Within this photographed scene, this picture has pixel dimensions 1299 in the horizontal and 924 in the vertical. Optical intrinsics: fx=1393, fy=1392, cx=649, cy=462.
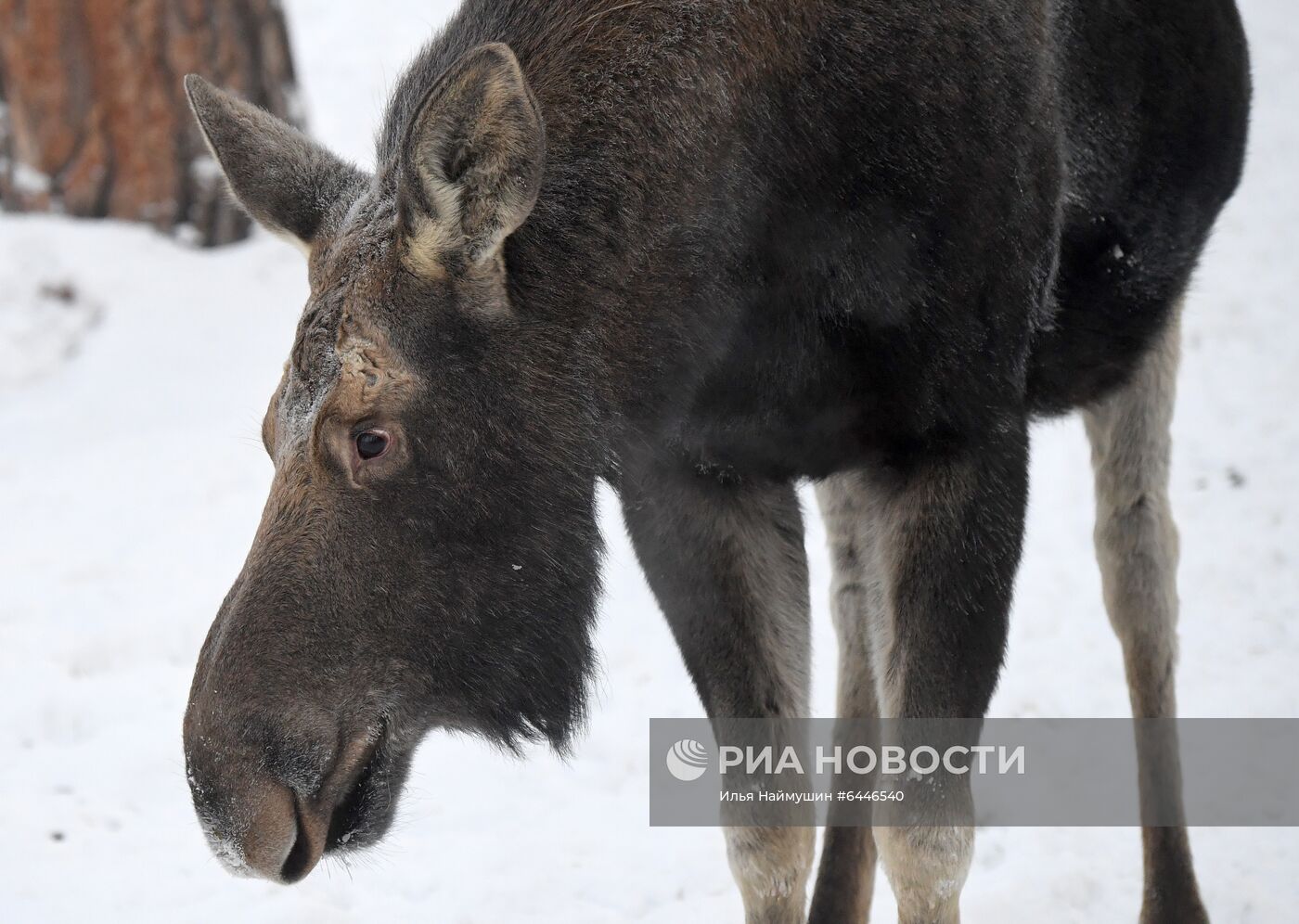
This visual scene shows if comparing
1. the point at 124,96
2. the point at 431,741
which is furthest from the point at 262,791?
the point at 124,96

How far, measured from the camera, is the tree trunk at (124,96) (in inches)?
292

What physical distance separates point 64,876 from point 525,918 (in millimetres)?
1371

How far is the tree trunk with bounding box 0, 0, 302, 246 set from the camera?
7.41m

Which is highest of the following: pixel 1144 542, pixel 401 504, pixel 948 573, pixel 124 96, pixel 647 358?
pixel 1144 542

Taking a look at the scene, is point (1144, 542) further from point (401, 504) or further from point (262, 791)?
point (262, 791)

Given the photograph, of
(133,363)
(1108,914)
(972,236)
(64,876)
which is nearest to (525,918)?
(64,876)

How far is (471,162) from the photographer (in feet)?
7.84

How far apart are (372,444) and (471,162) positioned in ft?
1.71

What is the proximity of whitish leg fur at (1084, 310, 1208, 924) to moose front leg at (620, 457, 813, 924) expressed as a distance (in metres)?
1.21

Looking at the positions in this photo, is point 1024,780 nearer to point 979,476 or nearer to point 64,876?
point 979,476

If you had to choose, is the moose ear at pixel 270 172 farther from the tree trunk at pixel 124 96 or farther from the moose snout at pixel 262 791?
the tree trunk at pixel 124 96

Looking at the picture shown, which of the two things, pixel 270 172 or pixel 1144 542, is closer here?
pixel 270 172

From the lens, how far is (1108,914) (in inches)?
156

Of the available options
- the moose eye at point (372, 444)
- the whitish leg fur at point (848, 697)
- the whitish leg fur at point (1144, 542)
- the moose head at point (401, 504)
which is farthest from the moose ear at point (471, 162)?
the whitish leg fur at point (1144, 542)
